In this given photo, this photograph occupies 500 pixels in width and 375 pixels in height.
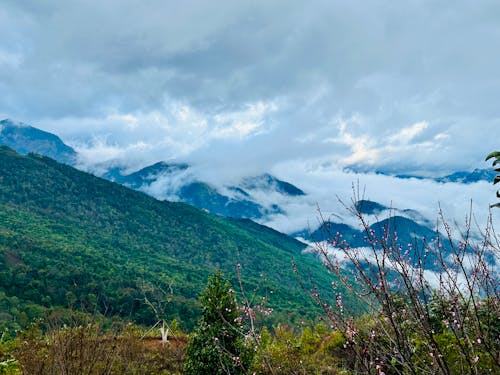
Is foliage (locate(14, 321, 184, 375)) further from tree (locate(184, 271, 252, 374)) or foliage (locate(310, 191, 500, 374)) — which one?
foliage (locate(310, 191, 500, 374))

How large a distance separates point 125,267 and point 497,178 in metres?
112

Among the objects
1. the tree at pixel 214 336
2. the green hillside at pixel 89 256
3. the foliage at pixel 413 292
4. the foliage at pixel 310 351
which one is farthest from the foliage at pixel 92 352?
the foliage at pixel 310 351

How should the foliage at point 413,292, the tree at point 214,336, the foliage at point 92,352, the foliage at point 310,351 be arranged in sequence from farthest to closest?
the foliage at point 310,351 → the tree at point 214,336 → the foliage at point 92,352 → the foliage at point 413,292

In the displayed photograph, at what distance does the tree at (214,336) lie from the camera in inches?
469

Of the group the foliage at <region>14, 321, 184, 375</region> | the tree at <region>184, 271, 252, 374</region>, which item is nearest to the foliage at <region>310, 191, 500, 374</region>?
the foliage at <region>14, 321, 184, 375</region>

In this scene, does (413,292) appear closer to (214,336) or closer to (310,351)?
(214,336)

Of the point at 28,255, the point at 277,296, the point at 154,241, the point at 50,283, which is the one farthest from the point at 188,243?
the point at 50,283

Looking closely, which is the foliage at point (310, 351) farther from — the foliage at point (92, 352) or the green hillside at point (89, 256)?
the green hillside at point (89, 256)

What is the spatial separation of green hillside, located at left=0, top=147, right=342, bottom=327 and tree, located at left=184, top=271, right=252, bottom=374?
23.8 feet

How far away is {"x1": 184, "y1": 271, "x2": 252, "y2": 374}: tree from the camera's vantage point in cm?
1191

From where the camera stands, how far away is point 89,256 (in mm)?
106062

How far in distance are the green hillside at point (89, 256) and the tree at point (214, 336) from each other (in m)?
7.25

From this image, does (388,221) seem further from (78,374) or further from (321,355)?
(321,355)

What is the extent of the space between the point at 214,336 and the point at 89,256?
342 ft
